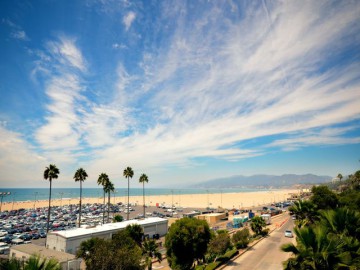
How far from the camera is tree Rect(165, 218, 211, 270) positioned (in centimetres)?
2967

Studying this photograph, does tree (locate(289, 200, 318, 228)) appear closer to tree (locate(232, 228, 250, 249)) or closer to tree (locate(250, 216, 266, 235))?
tree (locate(232, 228, 250, 249))

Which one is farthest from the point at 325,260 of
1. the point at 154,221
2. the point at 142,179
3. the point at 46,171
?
the point at 142,179

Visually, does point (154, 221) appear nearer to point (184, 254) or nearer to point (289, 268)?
point (184, 254)

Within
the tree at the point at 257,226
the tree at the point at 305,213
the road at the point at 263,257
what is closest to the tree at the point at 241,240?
the road at the point at 263,257

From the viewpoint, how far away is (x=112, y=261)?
19.3 meters

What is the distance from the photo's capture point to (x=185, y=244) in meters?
29.4

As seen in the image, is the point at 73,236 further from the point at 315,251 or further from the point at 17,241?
the point at 315,251

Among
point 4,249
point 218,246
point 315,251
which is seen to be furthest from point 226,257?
point 4,249

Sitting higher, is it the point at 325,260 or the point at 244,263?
the point at 325,260

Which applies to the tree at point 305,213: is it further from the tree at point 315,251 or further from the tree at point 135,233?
the tree at point 135,233

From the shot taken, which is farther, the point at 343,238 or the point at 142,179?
the point at 142,179

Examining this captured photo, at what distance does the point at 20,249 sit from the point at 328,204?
5226cm

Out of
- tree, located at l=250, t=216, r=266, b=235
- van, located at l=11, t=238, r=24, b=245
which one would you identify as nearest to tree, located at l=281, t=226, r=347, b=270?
tree, located at l=250, t=216, r=266, b=235

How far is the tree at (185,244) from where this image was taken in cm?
2967
